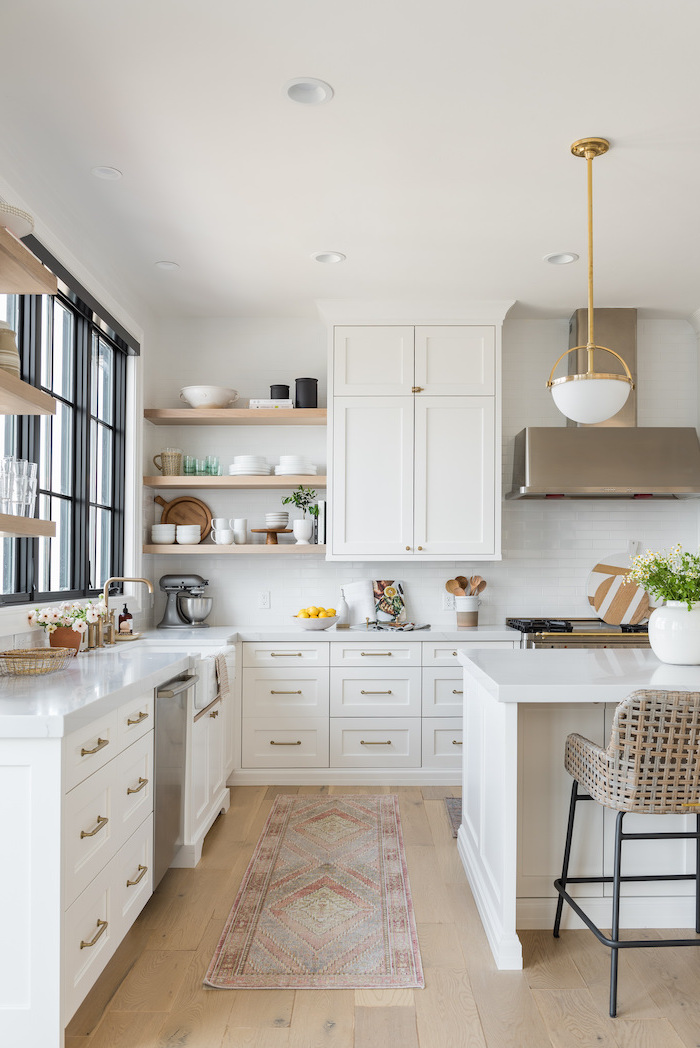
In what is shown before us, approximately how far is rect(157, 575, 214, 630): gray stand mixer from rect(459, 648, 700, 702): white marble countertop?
2.00 metres

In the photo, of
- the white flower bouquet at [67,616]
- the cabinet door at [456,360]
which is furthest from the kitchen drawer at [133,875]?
the cabinet door at [456,360]

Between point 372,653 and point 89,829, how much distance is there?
2.55 metres

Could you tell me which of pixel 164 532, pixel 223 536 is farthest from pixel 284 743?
pixel 164 532

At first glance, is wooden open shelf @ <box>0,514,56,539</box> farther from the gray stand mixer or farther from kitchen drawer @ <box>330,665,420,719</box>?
kitchen drawer @ <box>330,665,420,719</box>

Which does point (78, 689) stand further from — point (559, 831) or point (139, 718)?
point (559, 831)

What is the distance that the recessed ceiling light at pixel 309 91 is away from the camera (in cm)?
254

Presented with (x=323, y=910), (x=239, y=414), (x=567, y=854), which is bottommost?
(x=323, y=910)

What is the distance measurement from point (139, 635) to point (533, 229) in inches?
110

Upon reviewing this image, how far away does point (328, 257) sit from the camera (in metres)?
4.06

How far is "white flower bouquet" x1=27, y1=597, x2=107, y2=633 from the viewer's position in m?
3.11

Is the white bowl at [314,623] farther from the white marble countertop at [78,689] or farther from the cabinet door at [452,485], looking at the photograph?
the white marble countertop at [78,689]

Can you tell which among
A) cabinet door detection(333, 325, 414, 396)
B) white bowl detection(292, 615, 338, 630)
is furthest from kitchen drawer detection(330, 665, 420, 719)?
cabinet door detection(333, 325, 414, 396)

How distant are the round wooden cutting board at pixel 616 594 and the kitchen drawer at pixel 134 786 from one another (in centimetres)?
321

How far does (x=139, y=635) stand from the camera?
13.6 ft
